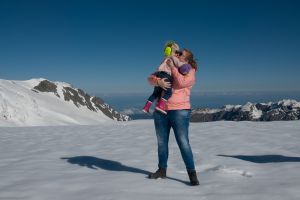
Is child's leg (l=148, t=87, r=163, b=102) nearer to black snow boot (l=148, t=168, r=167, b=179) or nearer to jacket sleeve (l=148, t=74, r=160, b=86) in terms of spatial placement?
jacket sleeve (l=148, t=74, r=160, b=86)

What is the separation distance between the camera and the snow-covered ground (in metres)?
5.66

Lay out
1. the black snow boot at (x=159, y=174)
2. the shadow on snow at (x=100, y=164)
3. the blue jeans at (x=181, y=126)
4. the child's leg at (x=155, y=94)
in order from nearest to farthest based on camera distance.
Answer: the blue jeans at (x=181, y=126)
the child's leg at (x=155, y=94)
the black snow boot at (x=159, y=174)
the shadow on snow at (x=100, y=164)

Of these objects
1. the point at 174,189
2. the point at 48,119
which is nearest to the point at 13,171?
the point at 174,189

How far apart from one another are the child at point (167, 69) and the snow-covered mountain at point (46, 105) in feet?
228

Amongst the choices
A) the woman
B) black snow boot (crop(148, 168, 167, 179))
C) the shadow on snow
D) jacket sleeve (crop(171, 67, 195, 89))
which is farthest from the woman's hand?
the shadow on snow

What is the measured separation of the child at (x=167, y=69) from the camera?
6.13 meters

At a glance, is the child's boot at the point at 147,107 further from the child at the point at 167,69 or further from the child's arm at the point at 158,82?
the child's arm at the point at 158,82

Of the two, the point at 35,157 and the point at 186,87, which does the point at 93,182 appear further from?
the point at 35,157

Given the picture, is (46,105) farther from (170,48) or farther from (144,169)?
(170,48)

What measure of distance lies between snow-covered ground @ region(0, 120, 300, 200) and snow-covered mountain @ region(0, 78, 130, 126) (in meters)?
64.3

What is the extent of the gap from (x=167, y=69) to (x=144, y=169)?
2.65m

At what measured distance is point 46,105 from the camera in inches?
4186

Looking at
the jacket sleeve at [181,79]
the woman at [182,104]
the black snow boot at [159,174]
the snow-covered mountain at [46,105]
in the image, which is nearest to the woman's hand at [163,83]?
the woman at [182,104]

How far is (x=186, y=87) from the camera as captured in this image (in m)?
6.23
